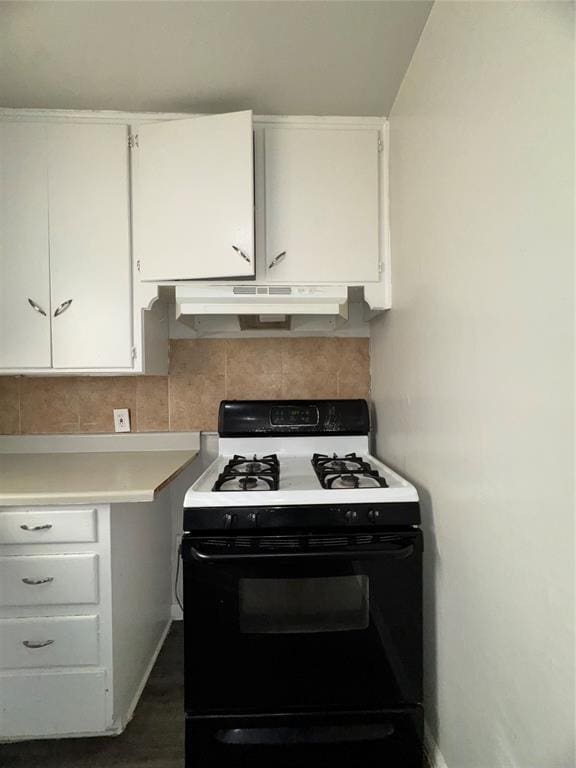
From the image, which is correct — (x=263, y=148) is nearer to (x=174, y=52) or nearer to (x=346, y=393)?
(x=174, y=52)

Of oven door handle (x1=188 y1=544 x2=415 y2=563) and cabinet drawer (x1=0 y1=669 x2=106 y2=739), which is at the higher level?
oven door handle (x1=188 y1=544 x2=415 y2=563)

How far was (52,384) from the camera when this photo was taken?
1.86 metres

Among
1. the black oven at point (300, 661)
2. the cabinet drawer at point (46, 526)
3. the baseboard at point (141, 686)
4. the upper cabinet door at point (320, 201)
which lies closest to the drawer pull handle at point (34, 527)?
the cabinet drawer at point (46, 526)

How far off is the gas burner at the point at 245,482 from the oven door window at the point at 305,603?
25 centimetres

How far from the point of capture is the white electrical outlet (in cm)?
188

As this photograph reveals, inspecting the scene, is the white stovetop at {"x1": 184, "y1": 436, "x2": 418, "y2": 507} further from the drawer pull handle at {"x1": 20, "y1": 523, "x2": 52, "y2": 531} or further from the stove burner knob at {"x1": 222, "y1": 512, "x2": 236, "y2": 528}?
the drawer pull handle at {"x1": 20, "y1": 523, "x2": 52, "y2": 531}

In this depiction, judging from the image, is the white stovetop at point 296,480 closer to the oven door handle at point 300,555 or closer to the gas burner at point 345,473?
the gas burner at point 345,473

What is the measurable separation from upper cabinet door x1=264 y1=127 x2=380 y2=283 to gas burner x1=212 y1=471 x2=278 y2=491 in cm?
74

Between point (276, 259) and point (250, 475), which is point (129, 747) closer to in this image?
point (250, 475)

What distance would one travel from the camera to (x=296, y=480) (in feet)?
4.40

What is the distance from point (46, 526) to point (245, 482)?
0.60 metres

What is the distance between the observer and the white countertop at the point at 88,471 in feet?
3.88

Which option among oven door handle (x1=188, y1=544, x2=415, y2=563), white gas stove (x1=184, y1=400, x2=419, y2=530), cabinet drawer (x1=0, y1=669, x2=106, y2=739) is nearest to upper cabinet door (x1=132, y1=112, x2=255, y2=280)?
white gas stove (x1=184, y1=400, x2=419, y2=530)

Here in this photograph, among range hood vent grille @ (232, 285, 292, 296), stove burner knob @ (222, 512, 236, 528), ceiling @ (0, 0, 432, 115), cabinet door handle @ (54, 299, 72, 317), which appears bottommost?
stove burner knob @ (222, 512, 236, 528)
